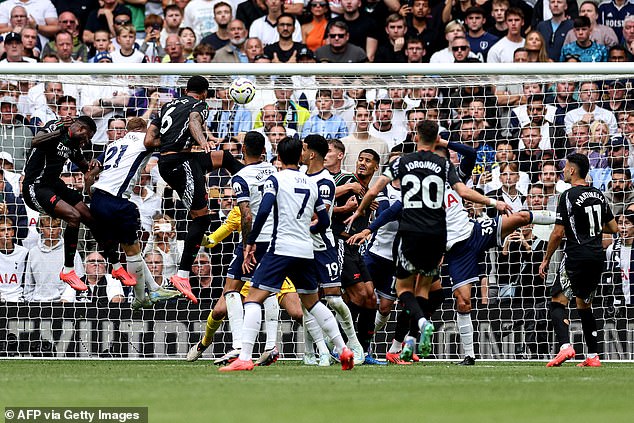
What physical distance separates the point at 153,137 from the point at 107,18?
656cm

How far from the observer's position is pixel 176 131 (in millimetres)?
12977

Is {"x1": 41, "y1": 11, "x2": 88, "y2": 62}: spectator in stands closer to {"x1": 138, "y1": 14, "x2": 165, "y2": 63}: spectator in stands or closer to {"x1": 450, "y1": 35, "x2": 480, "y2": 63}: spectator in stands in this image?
{"x1": 138, "y1": 14, "x2": 165, "y2": 63}: spectator in stands

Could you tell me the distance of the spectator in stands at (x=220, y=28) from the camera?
1831cm

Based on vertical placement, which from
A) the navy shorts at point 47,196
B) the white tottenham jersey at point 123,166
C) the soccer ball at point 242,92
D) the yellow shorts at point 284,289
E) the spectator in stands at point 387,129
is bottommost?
the yellow shorts at point 284,289

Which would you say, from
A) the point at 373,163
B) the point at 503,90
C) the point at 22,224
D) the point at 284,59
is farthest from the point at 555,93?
the point at 22,224

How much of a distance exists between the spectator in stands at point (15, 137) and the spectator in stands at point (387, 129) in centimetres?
473

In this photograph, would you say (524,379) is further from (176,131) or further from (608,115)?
(608,115)

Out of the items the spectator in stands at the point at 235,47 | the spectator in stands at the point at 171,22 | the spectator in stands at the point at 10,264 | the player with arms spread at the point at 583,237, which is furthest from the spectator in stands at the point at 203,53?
the player with arms spread at the point at 583,237

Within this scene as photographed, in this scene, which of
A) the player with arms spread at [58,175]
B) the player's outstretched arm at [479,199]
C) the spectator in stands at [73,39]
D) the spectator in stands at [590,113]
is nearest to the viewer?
the player's outstretched arm at [479,199]

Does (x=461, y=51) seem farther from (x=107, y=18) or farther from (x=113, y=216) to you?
(x=113, y=216)

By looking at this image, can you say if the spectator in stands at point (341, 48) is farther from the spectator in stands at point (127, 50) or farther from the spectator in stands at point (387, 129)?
the spectator in stands at point (127, 50)

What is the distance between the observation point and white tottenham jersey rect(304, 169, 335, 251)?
11866 mm

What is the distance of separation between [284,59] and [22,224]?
201 inches

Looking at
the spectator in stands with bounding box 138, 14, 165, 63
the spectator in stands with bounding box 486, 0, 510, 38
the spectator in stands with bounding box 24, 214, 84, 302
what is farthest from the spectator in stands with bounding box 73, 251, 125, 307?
the spectator in stands with bounding box 486, 0, 510, 38
